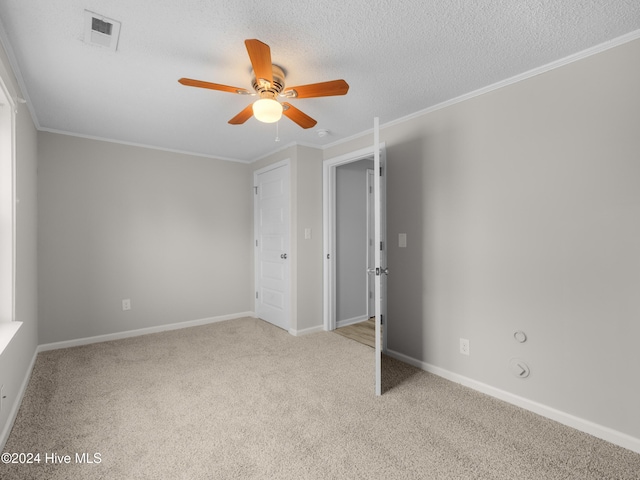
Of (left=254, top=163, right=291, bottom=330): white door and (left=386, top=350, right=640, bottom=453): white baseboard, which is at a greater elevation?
(left=254, top=163, right=291, bottom=330): white door

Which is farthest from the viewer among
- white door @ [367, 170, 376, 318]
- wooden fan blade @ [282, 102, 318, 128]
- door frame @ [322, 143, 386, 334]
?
white door @ [367, 170, 376, 318]

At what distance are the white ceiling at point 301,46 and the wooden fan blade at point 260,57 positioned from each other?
0.22 metres

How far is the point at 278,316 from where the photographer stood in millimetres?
4168

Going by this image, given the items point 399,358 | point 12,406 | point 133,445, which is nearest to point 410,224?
point 399,358

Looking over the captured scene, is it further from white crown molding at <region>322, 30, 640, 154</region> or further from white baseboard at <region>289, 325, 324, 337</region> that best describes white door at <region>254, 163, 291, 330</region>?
white crown molding at <region>322, 30, 640, 154</region>

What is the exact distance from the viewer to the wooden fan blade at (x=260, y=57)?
148 cm

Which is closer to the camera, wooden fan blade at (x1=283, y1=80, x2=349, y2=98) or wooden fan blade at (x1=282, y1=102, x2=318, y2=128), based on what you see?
wooden fan blade at (x1=283, y1=80, x2=349, y2=98)

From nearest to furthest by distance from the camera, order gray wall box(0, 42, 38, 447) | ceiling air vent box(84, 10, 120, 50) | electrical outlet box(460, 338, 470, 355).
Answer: ceiling air vent box(84, 10, 120, 50)
gray wall box(0, 42, 38, 447)
electrical outlet box(460, 338, 470, 355)

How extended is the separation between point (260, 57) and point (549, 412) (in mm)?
2703

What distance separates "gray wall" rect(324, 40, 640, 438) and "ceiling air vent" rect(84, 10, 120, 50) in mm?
2272

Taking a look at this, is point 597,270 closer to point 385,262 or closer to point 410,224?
point 410,224

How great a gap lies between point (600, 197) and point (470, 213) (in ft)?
2.54

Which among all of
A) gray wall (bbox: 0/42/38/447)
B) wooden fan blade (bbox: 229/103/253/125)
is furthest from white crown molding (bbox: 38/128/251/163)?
wooden fan blade (bbox: 229/103/253/125)

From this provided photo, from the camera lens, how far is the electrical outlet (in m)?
2.53
